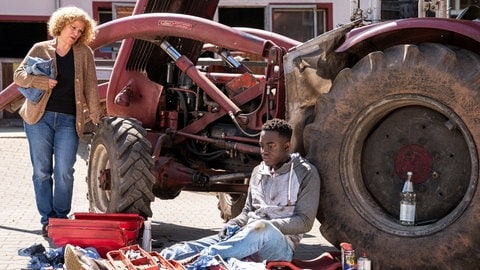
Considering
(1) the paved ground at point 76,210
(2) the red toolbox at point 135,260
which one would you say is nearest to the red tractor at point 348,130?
(1) the paved ground at point 76,210

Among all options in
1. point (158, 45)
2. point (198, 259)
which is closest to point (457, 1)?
point (158, 45)

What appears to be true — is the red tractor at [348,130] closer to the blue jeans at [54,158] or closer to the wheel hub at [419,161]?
the wheel hub at [419,161]

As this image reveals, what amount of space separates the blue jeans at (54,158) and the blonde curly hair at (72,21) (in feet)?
2.28

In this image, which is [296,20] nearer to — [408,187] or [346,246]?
[408,187]

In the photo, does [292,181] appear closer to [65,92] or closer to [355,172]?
[355,172]

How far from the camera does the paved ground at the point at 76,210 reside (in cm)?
775

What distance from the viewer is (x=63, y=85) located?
311 inches

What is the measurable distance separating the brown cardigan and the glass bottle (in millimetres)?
3182

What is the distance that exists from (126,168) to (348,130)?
2128 millimetres

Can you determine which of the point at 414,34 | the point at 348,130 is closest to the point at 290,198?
the point at 348,130

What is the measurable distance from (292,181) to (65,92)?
2780mm

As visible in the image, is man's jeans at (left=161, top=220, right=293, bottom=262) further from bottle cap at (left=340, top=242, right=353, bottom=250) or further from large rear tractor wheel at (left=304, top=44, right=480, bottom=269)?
large rear tractor wheel at (left=304, top=44, right=480, bottom=269)

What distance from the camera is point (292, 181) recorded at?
5.94 meters

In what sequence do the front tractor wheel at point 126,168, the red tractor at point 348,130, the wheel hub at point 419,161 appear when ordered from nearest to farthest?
the red tractor at point 348,130
the wheel hub at point 419,161
the front tractor wheel at point 126,168
